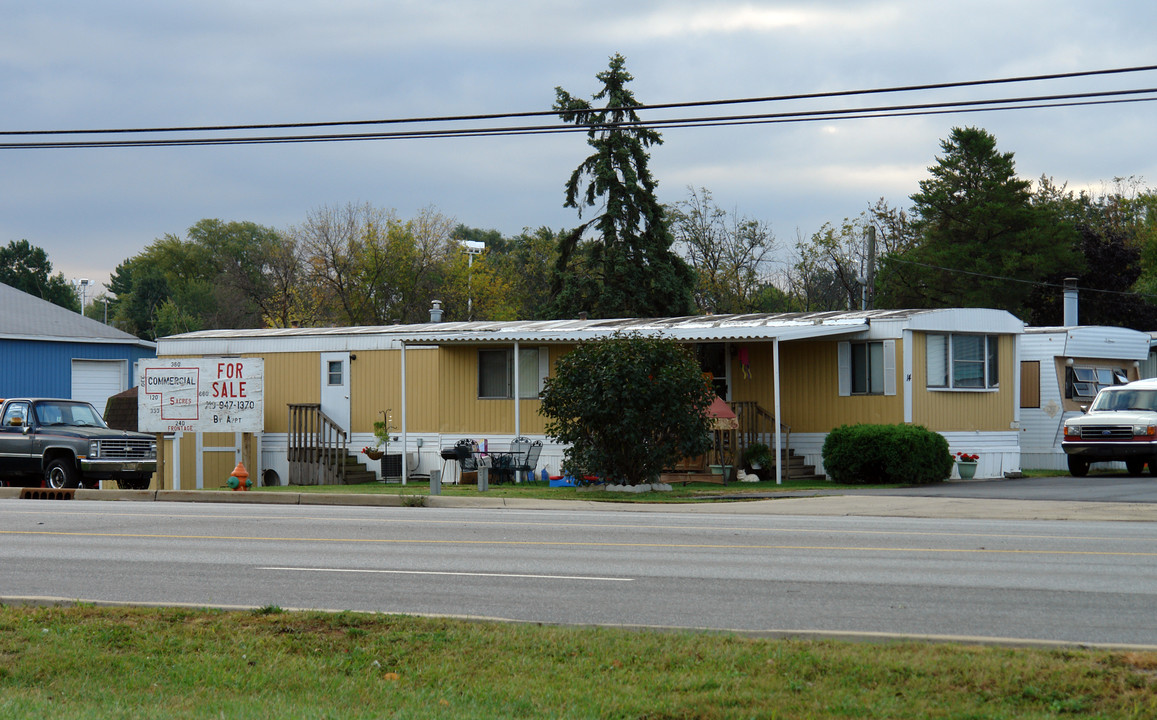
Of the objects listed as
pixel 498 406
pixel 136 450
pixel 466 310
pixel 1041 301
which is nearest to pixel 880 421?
pixel 498 406

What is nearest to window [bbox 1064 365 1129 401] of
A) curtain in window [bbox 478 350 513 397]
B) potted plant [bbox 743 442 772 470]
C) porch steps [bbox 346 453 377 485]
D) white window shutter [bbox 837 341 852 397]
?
white window shutter [bbox 837 341 852 397]

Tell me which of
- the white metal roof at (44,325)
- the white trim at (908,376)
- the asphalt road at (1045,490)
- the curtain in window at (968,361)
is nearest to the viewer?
the asphalt road at (1045,490)

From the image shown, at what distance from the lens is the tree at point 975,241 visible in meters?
56.6

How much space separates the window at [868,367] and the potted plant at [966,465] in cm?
234

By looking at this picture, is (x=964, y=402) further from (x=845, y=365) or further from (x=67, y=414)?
(x=67, y=414)

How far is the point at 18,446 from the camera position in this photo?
25766 mm

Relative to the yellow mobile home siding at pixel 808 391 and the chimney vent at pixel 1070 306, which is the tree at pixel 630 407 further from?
the chimney vent at pixel 1070 306

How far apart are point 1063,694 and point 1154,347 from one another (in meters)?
31.7

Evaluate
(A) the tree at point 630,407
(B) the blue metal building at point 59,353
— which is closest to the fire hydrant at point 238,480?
(A) the tree at point 630,407

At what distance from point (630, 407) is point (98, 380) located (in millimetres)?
25289

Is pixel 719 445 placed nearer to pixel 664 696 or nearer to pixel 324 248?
pixel 664 696

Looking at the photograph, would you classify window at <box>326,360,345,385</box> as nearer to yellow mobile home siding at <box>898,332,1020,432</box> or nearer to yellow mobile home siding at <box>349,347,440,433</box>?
yellow mobile home siding at <box>349,347,440,433</box>

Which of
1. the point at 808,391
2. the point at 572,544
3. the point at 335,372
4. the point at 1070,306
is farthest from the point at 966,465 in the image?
the point at 572,544

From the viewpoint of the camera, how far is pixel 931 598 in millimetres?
9828
